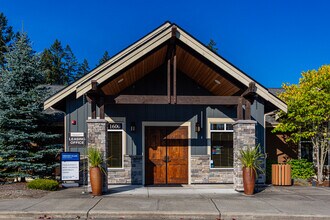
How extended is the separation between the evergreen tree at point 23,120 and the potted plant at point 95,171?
339 centimetres

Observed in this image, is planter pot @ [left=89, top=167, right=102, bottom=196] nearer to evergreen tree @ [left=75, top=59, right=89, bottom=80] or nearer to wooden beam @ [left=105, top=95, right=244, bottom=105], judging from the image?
wooden beam @ [left=105, top=95, right=244, bottom=105]

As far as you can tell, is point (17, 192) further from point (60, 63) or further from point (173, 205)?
point (60, 63)

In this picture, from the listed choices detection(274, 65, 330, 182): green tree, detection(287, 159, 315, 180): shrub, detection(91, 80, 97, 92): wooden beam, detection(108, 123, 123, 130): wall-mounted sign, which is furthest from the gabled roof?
detection(287, 159, 315, 180): shrub

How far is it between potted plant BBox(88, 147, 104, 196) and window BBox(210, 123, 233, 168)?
5.28 m

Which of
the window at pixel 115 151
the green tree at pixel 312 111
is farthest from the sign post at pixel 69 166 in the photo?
the green tree at pixel 312 111

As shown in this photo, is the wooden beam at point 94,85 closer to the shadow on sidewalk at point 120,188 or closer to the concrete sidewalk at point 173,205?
the concrete sidewalk at point 173,205

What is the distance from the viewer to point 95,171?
10742 mm

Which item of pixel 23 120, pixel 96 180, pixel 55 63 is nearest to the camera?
pixel 96 180

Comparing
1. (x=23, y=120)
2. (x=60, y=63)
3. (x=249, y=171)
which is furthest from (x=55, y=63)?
(x=249, y=171)

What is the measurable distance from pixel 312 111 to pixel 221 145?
3881mm

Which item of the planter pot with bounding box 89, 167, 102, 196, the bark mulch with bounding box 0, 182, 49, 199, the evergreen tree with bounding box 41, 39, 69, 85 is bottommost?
the bark mulch with bounding box 0, 182, 49, 199

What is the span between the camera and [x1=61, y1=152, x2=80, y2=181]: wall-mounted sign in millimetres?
12109

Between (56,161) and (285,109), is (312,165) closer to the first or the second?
(285,109)

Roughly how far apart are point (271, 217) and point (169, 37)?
6.25 m
